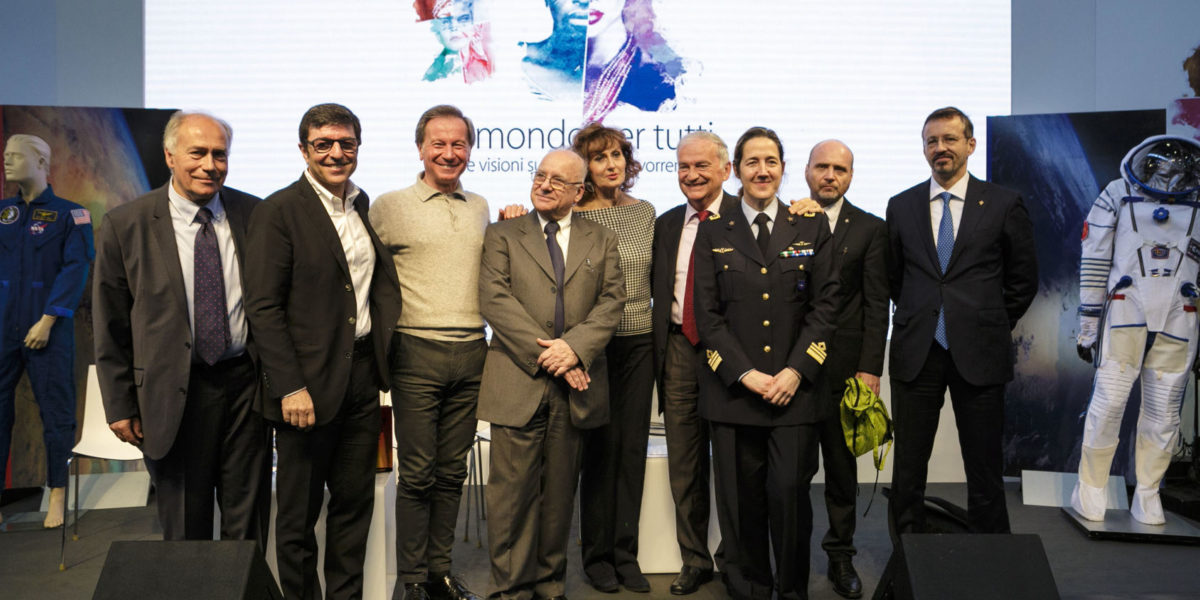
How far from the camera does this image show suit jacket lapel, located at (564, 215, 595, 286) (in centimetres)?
323

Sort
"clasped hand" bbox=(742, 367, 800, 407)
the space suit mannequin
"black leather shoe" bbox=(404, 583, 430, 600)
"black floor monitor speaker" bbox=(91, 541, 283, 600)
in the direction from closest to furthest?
"black floor monitor speaker" bbox=(91, 541, 283, 600) → "clasped hand" bbox=(742, 367, 800, 407) → "black leather shoe" bbox=(404, 583, 430, 600) → the space suit mannequin

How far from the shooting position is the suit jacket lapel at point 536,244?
3217mm

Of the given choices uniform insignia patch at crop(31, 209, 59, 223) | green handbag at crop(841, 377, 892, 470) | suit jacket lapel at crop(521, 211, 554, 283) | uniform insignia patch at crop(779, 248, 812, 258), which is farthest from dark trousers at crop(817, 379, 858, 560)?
uniform insignia patch at crop(31, 209, 59, 223)

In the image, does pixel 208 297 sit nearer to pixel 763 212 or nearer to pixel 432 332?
pixel 432 332

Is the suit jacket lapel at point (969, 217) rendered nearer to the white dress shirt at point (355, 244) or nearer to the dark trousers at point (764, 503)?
the dark trousers at point (764, 503)

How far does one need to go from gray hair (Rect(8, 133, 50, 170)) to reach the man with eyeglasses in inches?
109

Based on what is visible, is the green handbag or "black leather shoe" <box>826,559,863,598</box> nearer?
the green handbag

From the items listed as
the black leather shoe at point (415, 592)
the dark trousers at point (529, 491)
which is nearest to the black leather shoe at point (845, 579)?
the dark trousers at point (529, 491)

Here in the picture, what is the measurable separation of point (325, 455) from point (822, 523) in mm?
Result: 2740

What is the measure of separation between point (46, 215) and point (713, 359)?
3718mm

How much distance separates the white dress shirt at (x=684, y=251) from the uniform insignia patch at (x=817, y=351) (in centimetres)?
57

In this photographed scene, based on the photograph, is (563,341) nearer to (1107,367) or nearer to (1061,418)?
(1107,367)

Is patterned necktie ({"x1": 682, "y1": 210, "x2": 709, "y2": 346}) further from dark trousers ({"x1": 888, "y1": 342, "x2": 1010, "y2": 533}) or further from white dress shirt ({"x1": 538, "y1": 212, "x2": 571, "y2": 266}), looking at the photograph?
dark trousers ({"x1": 888, "y1": 342, "x2": 1010, "y2": 533})

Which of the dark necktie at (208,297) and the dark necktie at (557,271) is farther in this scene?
the dark necktie at (557,271)
